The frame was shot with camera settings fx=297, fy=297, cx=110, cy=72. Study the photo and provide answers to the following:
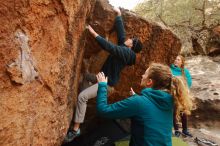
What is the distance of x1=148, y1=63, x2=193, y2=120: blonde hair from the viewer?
3373 mm

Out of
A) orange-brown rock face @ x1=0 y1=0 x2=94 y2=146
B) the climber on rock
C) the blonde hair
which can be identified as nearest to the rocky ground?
the climber on rock

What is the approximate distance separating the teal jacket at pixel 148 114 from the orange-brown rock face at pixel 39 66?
895 mm

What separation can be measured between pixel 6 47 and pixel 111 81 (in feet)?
8.12

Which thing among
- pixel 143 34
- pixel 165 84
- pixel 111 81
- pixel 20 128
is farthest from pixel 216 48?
pixel 20 128

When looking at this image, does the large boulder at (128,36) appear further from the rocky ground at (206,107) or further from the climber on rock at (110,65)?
the rocky ground at (206,107)

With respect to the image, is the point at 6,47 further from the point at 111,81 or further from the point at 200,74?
the point at 200,74

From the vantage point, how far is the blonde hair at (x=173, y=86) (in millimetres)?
3373

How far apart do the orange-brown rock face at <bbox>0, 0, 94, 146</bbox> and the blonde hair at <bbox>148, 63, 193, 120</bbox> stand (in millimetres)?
1277

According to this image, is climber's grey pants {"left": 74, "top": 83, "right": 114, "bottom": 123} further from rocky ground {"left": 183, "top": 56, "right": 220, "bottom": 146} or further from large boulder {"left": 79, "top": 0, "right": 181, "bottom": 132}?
rocky ground {"left": 183, "top": 56, "right": 220, "bottom": 146}

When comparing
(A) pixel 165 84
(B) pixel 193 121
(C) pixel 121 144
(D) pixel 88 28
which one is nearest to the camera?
(A) pixel 165 84

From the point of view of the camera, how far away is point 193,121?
8906 millimetres

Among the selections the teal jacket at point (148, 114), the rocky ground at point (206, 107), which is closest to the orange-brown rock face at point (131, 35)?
the rocky ground at point (206, 107)

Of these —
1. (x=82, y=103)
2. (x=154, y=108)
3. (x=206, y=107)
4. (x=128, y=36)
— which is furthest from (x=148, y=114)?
(x=206, y=107)

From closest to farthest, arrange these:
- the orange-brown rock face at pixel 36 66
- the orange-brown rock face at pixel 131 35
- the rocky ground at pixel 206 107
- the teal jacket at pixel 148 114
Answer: the orange-brown rock face at pixel 36 66 → the teal jacket at pixel 148 114 → the orange-brown rock face at pixel 131 35 → the rocky ground at pixel 206 107
